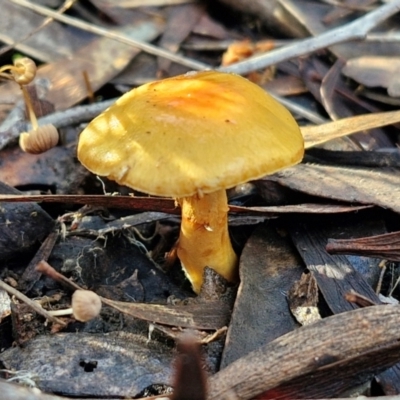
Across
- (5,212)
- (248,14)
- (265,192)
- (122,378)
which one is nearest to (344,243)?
(265,192)

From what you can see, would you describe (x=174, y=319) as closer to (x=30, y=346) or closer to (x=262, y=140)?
(x=30, y=346)

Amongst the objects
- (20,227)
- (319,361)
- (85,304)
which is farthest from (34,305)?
(319,361)

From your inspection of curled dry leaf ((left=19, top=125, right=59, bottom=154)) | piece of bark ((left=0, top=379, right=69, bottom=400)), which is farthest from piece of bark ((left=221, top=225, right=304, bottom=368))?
curled dry leaf ((left=19, top=125, right=59, bottom=154))

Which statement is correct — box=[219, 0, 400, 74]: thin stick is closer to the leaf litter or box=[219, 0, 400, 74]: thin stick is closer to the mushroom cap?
the leaf litter

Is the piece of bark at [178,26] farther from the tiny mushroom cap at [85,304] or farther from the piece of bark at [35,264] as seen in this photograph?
the tiny mushroom cap at [85,304]

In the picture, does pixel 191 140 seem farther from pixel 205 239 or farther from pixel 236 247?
pixel 236 247

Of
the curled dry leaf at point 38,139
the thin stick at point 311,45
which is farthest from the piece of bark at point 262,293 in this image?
the thin stick at point 311,45
